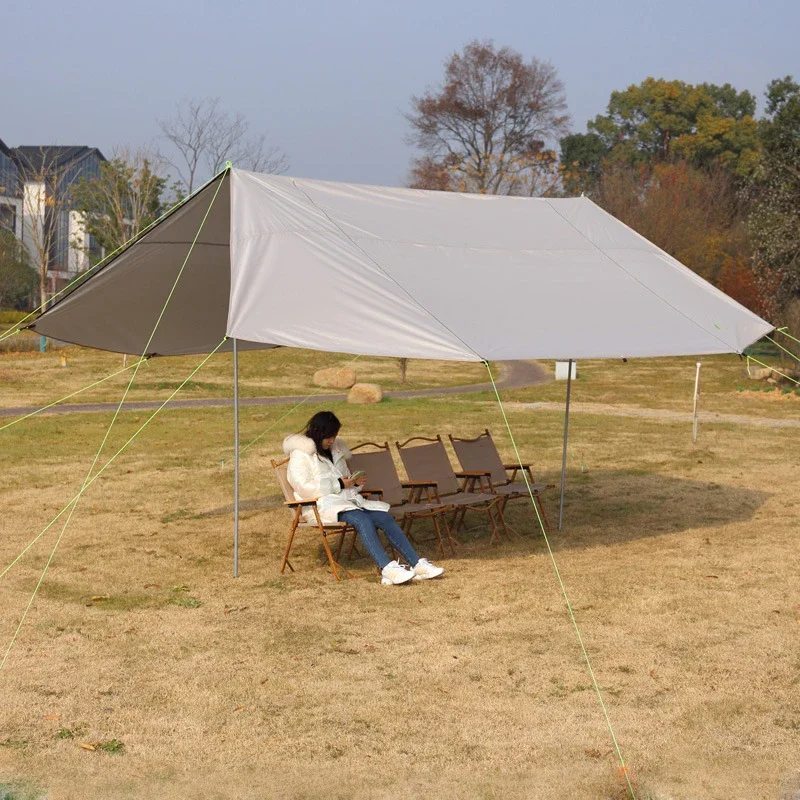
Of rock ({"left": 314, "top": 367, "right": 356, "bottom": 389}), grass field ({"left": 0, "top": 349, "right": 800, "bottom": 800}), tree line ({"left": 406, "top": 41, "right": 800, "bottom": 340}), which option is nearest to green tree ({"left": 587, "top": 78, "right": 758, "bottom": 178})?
tree line ({"left": 406, "top": 41, "right": 800, "bottom": 340})

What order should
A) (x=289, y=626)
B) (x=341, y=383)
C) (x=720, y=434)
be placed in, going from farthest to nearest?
(x=341, y=383) < (x=720, y=434) < (x=289, y=626)

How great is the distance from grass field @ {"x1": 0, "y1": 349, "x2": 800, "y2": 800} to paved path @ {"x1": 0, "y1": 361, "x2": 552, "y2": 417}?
5749 mm

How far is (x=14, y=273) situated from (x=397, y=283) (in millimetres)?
31911

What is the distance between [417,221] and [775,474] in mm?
5646

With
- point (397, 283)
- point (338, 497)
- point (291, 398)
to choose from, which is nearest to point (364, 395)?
point (291, 398)

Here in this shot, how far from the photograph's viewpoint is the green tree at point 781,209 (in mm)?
20984

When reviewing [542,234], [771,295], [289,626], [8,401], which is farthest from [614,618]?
[771,295]

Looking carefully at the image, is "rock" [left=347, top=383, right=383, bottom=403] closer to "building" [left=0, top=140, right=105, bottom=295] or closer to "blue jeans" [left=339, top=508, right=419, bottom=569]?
"blue jeans" [left=339, top=508, right=419, bottom=569]

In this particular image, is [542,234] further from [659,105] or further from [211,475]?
[659,105]

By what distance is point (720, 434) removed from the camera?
1459cm

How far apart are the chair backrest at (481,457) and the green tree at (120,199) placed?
24995mm

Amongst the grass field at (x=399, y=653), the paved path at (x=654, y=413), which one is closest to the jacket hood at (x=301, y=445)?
the grass field at (x=399, y=653)

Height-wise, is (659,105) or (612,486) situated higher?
(659,105)

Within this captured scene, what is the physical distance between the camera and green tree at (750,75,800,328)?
21.0m
